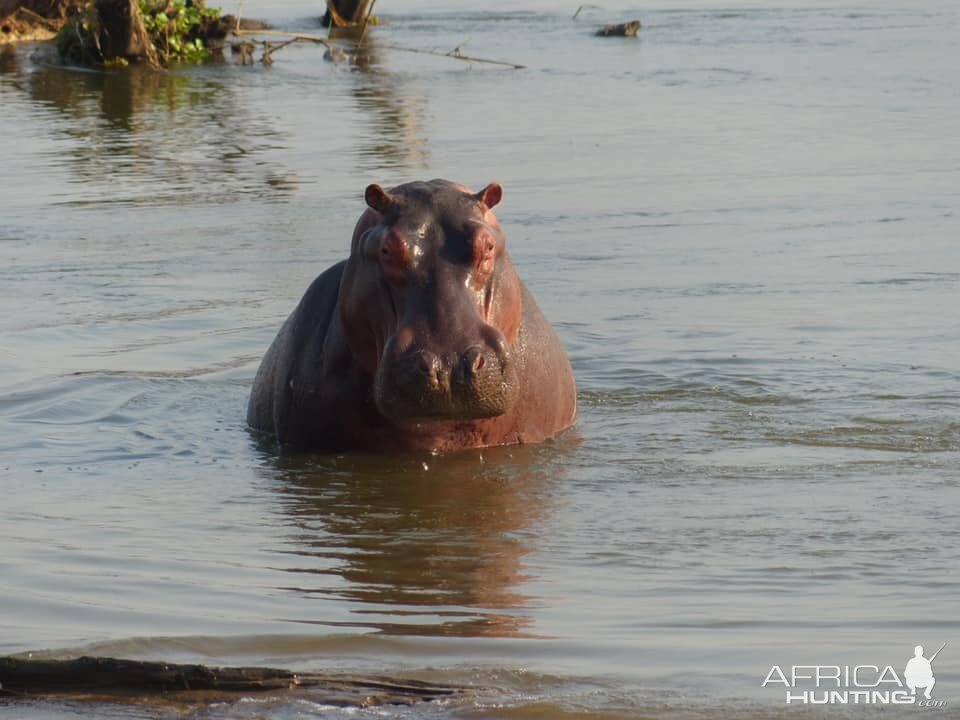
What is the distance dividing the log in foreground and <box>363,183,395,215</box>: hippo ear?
8.72 feet

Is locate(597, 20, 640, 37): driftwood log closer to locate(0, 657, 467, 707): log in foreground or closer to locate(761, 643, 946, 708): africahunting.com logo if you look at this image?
locate(761, 643, 946, 708): africahunting.com logo

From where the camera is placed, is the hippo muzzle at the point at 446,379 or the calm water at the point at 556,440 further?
the hippo muzzle at the point at 446,379

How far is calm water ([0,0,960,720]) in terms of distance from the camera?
3803 millimetres

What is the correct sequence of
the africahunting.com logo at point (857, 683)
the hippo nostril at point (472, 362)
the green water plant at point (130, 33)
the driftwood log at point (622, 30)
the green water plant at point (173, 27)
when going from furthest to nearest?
the driftwood log at point (622, 30)
the green water plant at point (173, 27)
the green water plant at point (130, 33)
the hippo nostril at point (472, 362)
the africahunting.com logo at point (857, 683)

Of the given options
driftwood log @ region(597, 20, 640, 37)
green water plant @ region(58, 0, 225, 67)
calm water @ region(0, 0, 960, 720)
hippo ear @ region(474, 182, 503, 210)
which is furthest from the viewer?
driftwood log @ region(597, 20, 640, 37)

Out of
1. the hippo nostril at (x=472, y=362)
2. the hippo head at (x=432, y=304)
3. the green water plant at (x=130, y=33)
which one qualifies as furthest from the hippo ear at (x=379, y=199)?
the green water plant at (x=130, y=33)

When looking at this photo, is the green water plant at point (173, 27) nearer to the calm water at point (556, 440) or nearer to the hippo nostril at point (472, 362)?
the calm water at point (556, 440)

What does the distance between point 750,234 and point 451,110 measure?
25.5ft

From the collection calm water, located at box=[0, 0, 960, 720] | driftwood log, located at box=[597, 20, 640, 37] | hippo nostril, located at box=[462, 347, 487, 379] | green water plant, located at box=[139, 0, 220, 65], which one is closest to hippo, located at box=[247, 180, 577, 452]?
hippo nostril, located at box=[462, 347, 487, 379]

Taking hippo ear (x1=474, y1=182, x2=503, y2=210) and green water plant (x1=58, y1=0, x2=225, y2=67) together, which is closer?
Answer: hippo ear (x1=474, y1=182, x2=503, y2=210)

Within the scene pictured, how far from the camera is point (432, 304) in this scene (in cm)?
552

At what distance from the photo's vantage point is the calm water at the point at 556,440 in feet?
12.5

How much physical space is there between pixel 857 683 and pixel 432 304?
249cm

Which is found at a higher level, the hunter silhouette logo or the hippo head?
the hippo head
